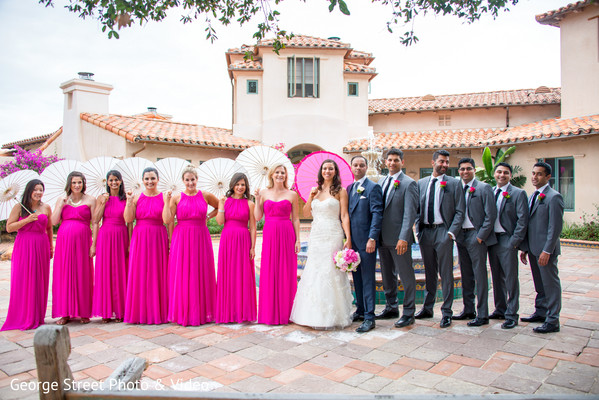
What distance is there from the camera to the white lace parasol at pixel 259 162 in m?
5.59

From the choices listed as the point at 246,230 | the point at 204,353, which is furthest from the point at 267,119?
the point at 204,353

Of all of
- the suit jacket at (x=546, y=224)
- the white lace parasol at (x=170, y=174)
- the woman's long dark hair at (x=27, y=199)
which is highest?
the white lace parasol at (x=170, y=174)

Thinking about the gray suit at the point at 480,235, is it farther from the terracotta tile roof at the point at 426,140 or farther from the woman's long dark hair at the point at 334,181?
the terracotta tile roof at the point at 426,140

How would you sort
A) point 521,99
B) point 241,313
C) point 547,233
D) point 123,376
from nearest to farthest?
1. point 123,376
2. point 547,233
3. point 241,313
4. point 521,99

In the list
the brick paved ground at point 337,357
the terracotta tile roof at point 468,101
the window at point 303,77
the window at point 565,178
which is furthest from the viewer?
the window at point 303,77

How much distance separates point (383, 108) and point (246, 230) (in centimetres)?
1564

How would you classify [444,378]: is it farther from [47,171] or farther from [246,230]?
[47,171]

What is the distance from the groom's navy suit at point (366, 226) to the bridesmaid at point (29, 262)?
12.4ft

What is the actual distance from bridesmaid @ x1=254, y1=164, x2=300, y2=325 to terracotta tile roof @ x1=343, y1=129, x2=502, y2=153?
1237 centimetres

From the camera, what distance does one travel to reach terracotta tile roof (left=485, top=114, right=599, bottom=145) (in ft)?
42.2

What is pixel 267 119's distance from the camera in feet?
60.2

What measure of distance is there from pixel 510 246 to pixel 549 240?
42 centimetres

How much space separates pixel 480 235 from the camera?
16.8 feet

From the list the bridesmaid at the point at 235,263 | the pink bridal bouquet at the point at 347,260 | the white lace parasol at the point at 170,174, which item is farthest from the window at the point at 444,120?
the white lace parasol at the point at 170,174
